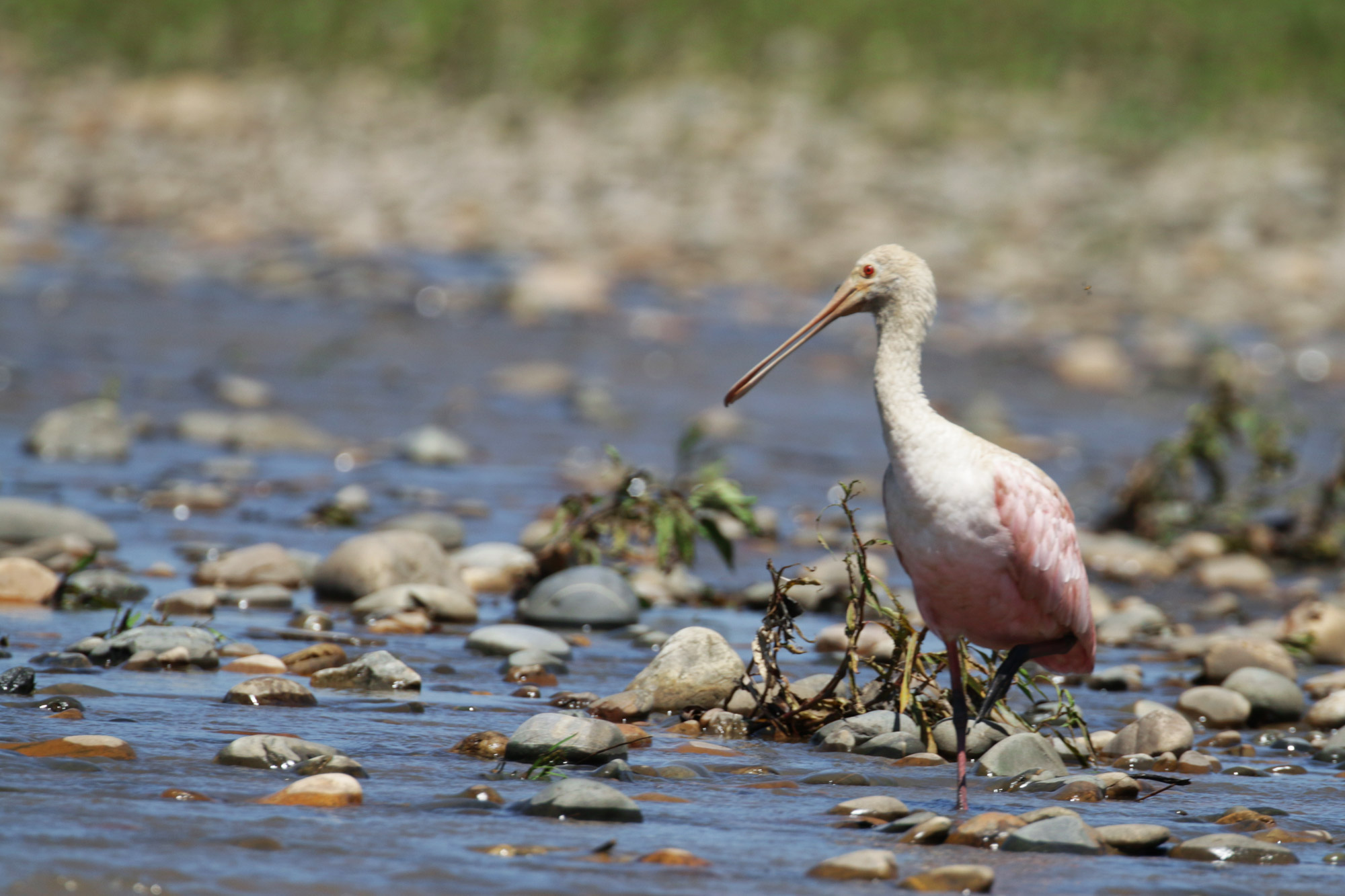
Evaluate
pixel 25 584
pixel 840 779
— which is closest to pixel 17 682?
pixel 25 584

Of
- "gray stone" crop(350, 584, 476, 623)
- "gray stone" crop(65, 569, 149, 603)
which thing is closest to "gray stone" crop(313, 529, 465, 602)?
"gray stone" crop(350, 584, 476, 623)

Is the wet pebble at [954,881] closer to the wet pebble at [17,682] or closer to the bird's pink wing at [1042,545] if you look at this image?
the bird's pink wing at [1042,545]

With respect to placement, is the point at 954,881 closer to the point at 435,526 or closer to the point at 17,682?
the point at 17,682

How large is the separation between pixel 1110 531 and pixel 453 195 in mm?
13481

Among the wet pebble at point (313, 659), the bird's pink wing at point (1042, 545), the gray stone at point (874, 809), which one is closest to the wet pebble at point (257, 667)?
the wet pebble at point (313, 659)

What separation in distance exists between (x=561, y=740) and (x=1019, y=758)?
134 cm

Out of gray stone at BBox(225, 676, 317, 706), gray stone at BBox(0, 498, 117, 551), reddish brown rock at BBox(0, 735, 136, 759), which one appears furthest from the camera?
gray stone at BBox(0, 498, 117, 551)

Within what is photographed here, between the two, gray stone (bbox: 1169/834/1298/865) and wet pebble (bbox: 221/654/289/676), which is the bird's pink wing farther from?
wet pebble (bbox: 221/654/289/676)

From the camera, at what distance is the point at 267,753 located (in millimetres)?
4332

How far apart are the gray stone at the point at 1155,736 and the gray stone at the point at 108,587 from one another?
3594mm

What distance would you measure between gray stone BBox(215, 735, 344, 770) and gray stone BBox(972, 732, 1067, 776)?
185 centimetres

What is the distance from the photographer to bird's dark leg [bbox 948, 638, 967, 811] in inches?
175

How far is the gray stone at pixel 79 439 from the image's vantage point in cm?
980

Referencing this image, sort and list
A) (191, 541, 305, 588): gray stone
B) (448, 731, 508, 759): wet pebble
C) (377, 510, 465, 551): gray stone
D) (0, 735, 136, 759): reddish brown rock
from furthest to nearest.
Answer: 1. (377, 510, 465, 551): gray stone
2. (191, 541, 305, 588): gray stone
3. (448, 731, 508, 759): wet pebble
4. (0, 735, 136, 759): reddish brown rock
